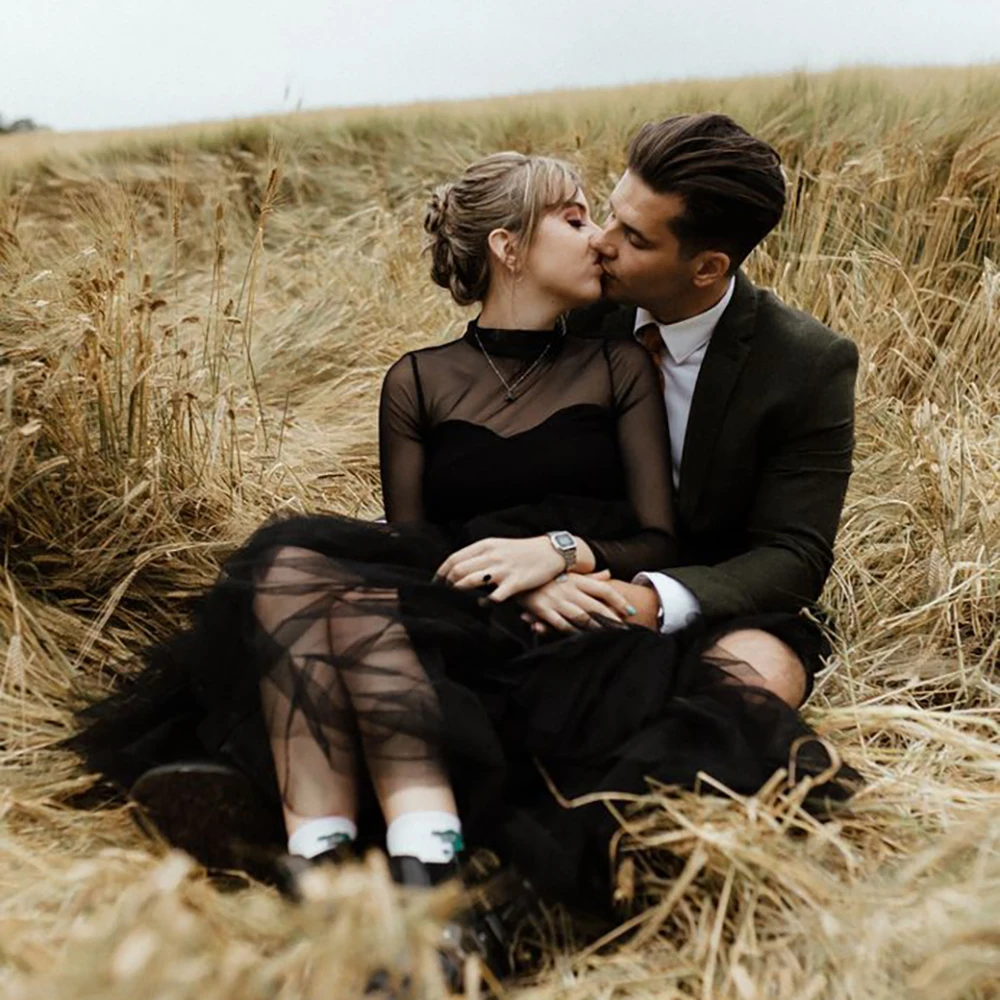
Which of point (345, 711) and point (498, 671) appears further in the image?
point (498, 671)

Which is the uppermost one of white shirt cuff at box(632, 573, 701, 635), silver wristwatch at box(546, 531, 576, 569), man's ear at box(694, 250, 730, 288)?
man's ear at box(694, 250, 730, 288)

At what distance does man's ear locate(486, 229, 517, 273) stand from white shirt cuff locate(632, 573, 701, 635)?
71 centimetres

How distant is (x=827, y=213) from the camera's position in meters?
4.62

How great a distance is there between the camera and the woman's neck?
101 inches

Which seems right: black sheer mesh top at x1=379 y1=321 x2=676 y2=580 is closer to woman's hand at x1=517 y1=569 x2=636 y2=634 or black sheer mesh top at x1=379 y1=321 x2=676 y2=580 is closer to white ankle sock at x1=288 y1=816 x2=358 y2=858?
woman's hand at x1=517 y1=569 x2=636 y2=634

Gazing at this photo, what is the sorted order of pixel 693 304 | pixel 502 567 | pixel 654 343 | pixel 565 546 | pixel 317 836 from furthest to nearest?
pixel 654 343
pixel 693 304
pixel 565 546
pixel 502 567
pixel 317 836

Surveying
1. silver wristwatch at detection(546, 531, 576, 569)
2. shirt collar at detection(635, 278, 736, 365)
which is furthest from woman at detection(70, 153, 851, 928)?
shirt collar at detection(635, 278, 736, 365)

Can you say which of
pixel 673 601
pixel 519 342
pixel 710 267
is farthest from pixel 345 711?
pixel 710 267

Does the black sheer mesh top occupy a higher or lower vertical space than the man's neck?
lower

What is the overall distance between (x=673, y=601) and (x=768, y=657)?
195 mm

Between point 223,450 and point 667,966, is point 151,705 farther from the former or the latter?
point 223,450

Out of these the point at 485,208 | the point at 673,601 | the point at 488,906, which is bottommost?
the point at 488,906

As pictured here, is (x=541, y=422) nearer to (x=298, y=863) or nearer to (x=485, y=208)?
(x=485, y=208)

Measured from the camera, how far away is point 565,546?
222 cm
